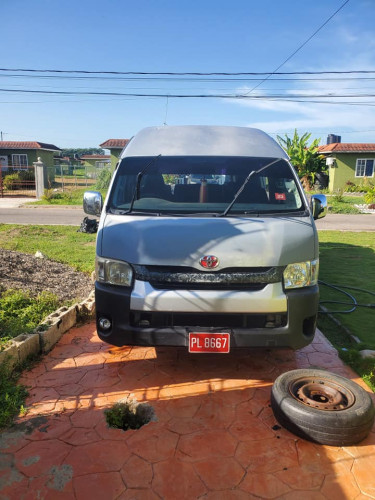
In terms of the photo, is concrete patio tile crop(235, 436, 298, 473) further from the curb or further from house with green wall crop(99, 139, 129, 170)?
house with green wall crop(99, 139, 129, 170)

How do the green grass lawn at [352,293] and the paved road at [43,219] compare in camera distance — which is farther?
the paved road at [43,219]

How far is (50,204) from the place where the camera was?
818 inches

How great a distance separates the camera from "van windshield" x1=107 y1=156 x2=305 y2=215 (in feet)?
12.0

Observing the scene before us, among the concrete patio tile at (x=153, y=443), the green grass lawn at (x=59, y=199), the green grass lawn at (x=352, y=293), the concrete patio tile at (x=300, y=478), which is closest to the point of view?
the concrete patio tile at (x=300, y=478)

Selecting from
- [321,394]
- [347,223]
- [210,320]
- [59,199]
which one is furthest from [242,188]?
[59,199]

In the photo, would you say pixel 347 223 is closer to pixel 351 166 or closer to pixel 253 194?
pixel 253 194

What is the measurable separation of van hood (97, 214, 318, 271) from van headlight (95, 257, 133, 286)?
0.05 m

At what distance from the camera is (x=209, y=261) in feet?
9.61

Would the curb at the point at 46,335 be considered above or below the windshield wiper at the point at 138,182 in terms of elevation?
below

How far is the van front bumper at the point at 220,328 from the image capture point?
296cm

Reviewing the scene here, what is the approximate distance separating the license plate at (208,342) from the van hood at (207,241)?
21.3 inches

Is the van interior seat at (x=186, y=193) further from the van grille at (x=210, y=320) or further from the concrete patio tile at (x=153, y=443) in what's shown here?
the concrete patio tile at (x=153, y=443)

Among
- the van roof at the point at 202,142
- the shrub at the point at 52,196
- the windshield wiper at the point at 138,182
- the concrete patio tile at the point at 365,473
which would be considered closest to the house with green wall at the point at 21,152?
the shrub at the point at 52,196

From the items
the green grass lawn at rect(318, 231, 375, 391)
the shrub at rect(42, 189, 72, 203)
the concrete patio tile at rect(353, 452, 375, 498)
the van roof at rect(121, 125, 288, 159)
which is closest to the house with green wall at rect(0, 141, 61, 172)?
the shrub at rect(42, 189, 72, 203)
